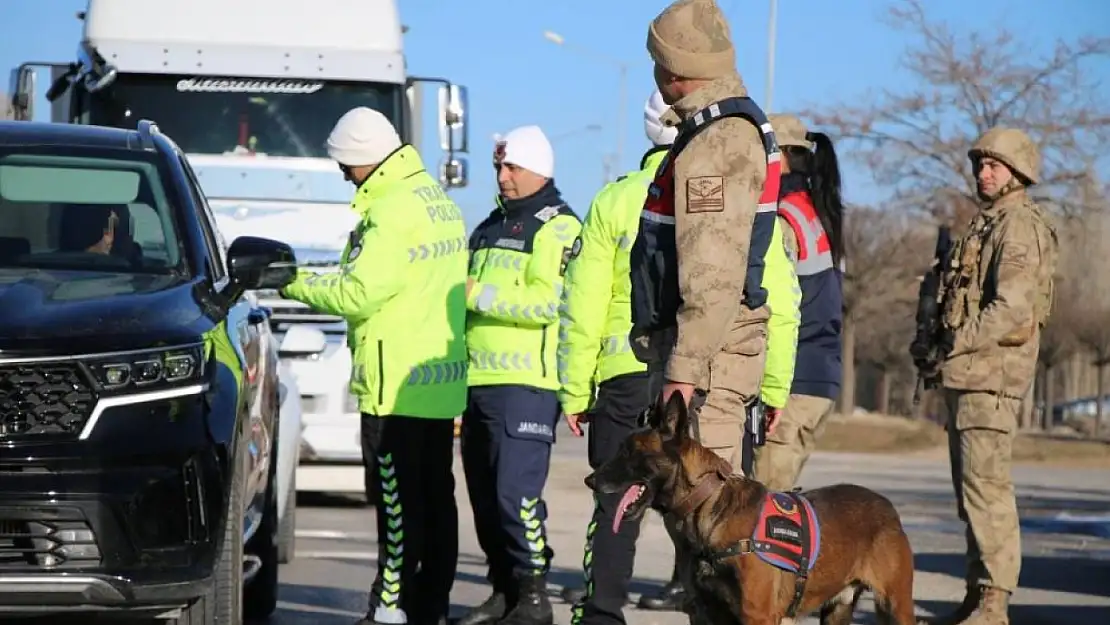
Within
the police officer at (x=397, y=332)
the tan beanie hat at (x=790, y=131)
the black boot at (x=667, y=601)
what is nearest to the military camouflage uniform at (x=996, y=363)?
the tan beanie hat at (x=790, y=131)

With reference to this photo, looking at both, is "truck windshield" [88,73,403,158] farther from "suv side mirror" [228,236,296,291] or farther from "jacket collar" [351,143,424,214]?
"suv side mirror" [228,236,296,291]

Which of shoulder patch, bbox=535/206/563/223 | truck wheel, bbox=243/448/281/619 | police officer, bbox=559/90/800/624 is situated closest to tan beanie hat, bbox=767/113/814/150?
shoulder patch, bbox=535/206/563/223

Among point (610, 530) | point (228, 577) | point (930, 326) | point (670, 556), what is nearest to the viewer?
point (228, 577)

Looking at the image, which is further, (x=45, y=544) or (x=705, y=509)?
(x=45, y=544)

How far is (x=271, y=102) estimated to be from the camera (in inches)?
488

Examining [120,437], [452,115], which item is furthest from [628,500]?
[452,115]

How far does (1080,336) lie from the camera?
4634cm

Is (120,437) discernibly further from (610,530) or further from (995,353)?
(995,353)

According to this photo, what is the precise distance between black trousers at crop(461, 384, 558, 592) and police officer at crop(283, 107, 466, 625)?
0.22 metres

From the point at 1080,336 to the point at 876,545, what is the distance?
1688 inches

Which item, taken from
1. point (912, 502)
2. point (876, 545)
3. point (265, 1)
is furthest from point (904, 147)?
point (876, 545)

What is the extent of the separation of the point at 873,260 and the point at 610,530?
38.5 meters

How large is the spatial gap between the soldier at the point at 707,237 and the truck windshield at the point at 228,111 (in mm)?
7552

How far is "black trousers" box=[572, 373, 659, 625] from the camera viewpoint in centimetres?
601
